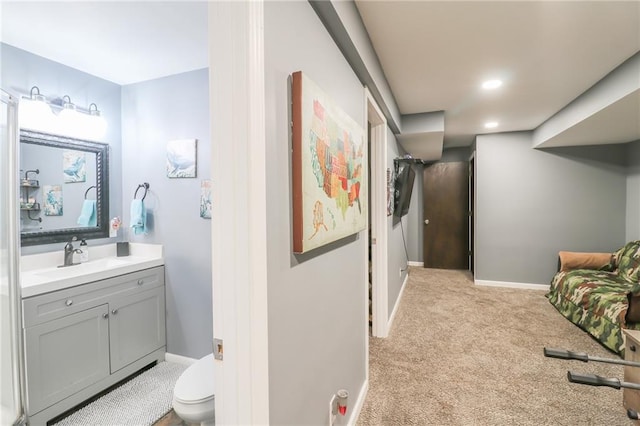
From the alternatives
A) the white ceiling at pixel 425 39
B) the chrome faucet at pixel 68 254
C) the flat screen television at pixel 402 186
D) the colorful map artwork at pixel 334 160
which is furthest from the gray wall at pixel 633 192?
the chrome faucet at pixel 68 254

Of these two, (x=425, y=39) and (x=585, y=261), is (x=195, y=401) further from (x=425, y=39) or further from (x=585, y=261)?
(x=585, y=261)

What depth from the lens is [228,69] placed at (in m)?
0.79

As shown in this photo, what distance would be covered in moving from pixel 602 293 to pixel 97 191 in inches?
190

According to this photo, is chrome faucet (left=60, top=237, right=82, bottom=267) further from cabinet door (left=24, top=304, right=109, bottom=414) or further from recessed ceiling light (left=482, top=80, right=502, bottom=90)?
recessed ceiling light (left=482, top=80, right=502, bottom=90)

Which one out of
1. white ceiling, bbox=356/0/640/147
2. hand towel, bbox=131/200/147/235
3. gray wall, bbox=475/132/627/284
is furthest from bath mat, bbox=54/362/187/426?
gray wall, bbox=475/132/627/284

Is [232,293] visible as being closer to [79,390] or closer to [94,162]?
[79,390]

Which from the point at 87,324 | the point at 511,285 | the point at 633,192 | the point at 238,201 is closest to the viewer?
the point at 238,201

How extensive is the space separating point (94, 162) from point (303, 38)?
228 cm

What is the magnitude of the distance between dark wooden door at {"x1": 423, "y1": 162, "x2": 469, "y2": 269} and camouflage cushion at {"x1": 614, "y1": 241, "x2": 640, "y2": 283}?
209 centimetres

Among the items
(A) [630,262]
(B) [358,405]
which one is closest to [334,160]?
(B) [358,405]

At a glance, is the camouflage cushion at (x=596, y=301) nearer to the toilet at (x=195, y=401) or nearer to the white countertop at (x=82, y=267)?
the toilet at (x=195, y=401)

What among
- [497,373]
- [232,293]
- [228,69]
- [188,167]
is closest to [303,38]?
[228,69]

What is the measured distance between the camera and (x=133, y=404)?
1.94m

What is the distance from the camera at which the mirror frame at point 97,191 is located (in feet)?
6.81
